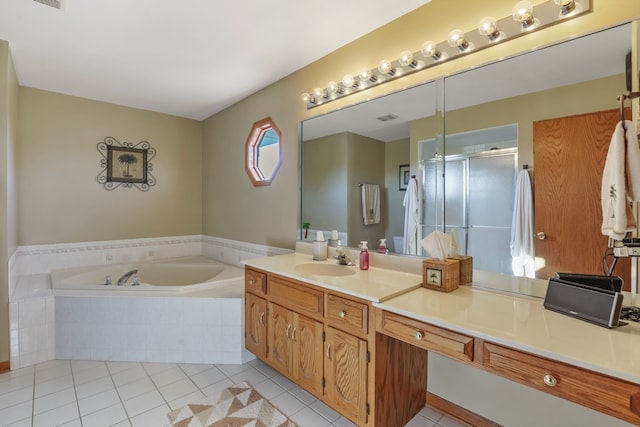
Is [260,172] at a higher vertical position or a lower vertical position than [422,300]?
higher

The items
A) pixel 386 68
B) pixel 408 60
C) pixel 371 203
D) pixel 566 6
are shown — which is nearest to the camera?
pixel 566 6

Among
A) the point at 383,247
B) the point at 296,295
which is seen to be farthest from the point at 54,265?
the point at 383,247

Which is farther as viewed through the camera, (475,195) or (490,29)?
(475,195)

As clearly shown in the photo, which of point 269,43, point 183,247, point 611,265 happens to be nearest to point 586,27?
point 611,265

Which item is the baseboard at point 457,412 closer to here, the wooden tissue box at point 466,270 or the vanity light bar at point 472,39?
the wooden tissue box at point 466,270

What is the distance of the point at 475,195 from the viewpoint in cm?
164

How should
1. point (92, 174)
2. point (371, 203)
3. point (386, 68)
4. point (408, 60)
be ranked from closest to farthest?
point (408, 60) → point (386, 68) → point (371, 203) → point (92, 174)

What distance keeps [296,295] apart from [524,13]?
1.85 m

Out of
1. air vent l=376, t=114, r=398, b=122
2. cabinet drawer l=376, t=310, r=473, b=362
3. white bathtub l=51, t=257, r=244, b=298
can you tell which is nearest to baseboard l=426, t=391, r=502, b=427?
cabinet drawer l=376, t=310, r=473, b=362

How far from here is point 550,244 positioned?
4.66 feet

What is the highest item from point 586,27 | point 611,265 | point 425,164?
point 586,27

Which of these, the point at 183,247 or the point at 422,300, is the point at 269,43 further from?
the point at 183,247

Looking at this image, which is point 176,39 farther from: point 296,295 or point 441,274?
point 441,274

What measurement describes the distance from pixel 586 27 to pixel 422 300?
1389 mm
